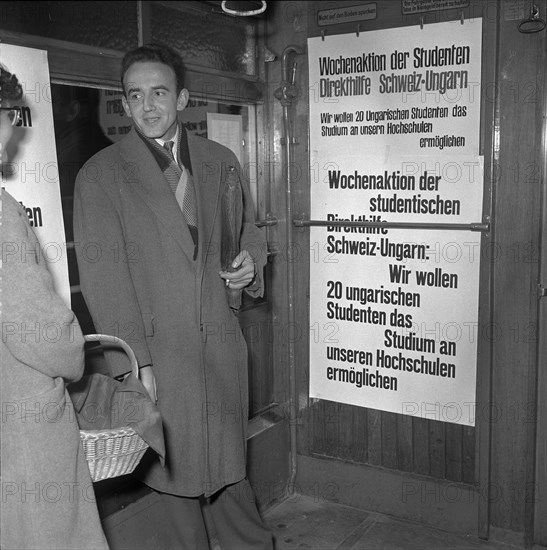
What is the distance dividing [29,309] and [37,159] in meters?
0.75

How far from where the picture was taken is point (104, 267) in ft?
7.08

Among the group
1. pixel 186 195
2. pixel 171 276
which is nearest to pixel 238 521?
pixel 171 276

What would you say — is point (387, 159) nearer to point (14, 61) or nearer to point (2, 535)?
point (14, 61)

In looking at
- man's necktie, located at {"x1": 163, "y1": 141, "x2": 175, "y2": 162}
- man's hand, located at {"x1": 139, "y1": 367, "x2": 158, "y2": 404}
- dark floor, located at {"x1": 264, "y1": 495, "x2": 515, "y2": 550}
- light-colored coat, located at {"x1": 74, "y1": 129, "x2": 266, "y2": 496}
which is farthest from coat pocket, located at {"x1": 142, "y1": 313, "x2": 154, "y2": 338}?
dark floor, located at {"x1": 264, "y1": 495, "x2": 515, "y2": 550}

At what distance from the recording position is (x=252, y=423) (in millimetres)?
3273

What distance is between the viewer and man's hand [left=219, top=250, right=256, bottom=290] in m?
2.38

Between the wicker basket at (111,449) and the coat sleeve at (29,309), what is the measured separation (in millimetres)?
210

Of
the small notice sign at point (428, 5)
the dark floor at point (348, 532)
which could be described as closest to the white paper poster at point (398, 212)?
the small notice sign at point (428, 5)

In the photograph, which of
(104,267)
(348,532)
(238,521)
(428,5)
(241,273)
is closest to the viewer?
(104,267)

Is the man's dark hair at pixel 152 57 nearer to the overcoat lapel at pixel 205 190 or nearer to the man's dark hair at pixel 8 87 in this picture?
the overcoat lapel at pixel 205 190

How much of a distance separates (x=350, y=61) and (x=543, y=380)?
58.3 inches

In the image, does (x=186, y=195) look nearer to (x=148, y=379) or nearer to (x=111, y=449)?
(x=148, y=379)

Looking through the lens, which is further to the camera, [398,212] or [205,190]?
[398,212]

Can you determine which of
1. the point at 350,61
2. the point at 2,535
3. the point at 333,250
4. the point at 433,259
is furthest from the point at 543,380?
the point at 2,535
